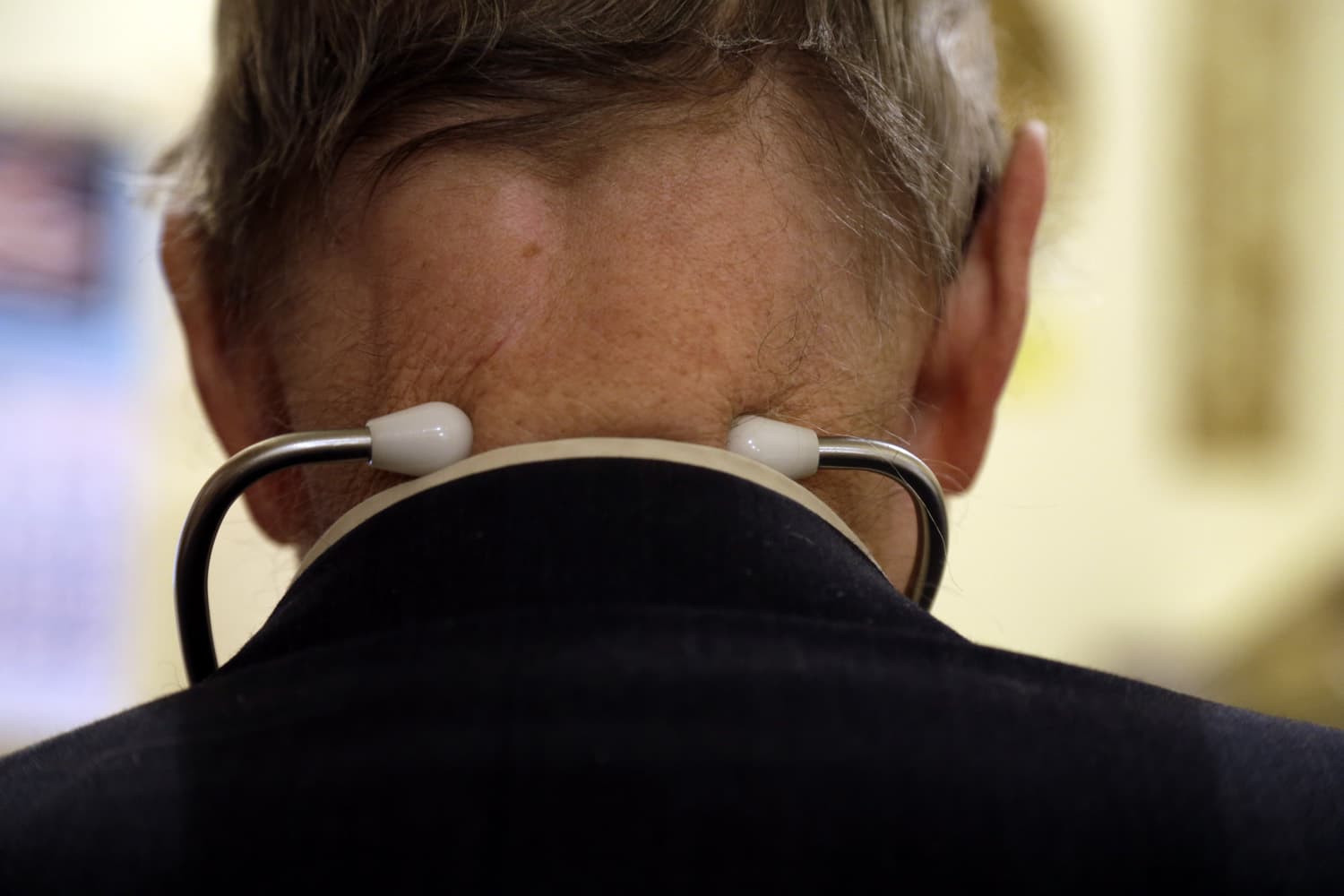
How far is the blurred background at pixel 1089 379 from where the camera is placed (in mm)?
1946

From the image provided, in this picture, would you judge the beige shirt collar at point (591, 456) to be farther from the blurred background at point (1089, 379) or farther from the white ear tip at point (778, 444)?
the blurred background at point (1089, 379)

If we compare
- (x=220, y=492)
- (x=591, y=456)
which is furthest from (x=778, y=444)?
(x=220, y=492)

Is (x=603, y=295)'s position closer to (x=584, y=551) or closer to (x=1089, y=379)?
(x=584, y=551)

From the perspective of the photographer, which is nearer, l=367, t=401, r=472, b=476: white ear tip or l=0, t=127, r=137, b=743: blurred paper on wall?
l=367, t=401, r=472, b=476: white ear tip

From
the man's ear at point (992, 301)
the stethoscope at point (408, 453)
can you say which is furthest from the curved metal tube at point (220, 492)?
the man's ear at point (992, 301)

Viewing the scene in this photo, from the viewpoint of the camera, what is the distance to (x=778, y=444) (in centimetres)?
43

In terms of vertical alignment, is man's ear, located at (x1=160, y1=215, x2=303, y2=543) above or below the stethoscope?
below

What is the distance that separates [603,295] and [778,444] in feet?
0.26

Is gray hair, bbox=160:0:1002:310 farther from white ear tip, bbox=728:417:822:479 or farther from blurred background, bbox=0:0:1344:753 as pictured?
blurred background, bbox=0:0:1344:753

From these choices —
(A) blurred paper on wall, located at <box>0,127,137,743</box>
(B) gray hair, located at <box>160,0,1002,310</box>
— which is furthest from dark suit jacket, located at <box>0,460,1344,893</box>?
(A) blurred paper on wall, located at <box>0,127,137,743</box>

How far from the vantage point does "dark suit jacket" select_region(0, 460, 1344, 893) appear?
0.31 meters

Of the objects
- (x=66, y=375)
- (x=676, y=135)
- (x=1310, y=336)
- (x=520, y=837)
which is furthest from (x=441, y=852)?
(x=1310, y=336)

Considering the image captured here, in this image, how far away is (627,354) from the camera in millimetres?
428

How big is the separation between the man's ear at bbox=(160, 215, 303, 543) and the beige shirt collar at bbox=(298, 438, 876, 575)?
0.48ft
